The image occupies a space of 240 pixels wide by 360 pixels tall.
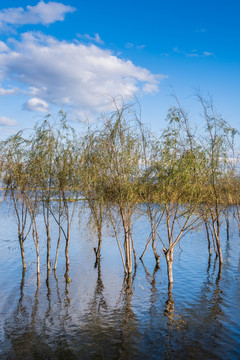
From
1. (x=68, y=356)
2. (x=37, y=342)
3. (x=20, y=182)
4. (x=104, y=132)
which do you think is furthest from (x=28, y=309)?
(x=104, y=132)

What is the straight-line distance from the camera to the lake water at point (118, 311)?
12984 millimetres

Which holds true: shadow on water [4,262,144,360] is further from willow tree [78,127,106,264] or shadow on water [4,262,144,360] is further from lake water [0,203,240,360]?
willow tree [78,127,106,264]

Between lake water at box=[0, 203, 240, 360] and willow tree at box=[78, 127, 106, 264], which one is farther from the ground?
willow tree at box=[78, 127, 106, 264]

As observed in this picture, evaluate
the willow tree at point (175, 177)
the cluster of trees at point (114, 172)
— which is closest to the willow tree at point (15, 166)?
the cluster of trees at point (114, 172)

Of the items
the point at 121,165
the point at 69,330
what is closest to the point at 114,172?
the point at 121,165

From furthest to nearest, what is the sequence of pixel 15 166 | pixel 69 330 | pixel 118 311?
pixel 15 166
pixel 118 311
pixel 69 330

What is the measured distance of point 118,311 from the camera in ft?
55.6

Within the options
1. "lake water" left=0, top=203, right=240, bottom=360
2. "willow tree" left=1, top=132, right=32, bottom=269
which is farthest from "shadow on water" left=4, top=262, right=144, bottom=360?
"willow tree" left=1, top=132, right=32, bottom=269

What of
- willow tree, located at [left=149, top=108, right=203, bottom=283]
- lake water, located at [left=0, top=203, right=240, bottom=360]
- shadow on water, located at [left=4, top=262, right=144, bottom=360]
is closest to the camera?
shadow on water, located at [left=4, top=262, right=144, bottom=360]

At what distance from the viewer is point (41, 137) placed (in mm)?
21625

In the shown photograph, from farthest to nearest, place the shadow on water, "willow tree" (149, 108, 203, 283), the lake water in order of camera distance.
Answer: "willow tree" (149, 108, 203, 283) → the lake water → the shadow on water

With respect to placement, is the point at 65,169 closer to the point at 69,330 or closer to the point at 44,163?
the point at 44,163

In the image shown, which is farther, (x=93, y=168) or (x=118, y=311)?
(x=93, y=168)

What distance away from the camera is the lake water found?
1298 cm
